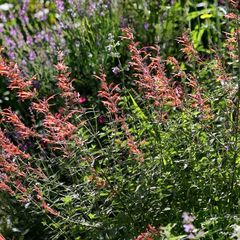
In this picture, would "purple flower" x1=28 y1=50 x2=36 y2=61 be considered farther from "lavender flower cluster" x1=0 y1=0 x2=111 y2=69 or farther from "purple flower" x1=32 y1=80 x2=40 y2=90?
"purple flower" x1=32 y1=80 x2=40 y2=90

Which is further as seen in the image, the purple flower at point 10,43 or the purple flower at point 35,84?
the purple flower at point 10,43

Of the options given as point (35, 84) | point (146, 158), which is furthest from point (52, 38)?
point (146, 158)

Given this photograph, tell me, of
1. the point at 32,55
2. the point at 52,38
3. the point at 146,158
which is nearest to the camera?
the point at 146,158

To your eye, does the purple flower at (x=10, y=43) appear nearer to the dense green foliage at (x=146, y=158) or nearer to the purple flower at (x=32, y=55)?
the purple flower at (x=32, y=55)

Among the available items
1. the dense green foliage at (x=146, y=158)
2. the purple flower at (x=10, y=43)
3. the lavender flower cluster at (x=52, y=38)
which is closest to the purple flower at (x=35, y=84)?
the lavender flower cluster at (x=52, y=38)

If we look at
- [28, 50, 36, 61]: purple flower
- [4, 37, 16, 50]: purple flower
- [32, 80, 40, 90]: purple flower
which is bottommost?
[32, 80, 40, 90]: purple flower

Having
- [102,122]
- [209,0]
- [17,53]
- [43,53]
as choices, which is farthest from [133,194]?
[209,0]

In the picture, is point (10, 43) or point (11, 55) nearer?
point (11, 55)

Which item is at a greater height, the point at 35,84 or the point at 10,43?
the point at 10,43

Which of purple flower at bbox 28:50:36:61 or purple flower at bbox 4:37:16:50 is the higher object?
purple flower at bbox 4:37:16:50

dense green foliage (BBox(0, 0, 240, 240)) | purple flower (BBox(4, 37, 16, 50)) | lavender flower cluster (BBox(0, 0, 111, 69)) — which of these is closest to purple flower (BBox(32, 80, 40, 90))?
lavender flower cluster (BBox(0, 0, 111, 69))

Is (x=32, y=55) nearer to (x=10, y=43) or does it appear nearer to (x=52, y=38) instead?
(x=52, y=38)

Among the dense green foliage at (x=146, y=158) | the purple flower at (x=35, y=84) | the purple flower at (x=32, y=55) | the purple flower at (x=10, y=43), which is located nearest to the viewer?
the dense green foliage at (x=146, y=158)

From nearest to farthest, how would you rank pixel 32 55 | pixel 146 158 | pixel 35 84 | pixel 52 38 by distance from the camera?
pixel 146 158 < pixel 35 84 < pixel 32 55 < pixel 52 38
